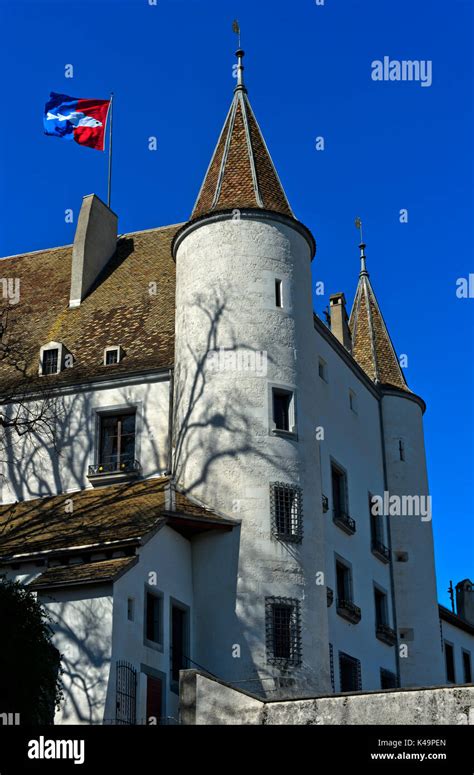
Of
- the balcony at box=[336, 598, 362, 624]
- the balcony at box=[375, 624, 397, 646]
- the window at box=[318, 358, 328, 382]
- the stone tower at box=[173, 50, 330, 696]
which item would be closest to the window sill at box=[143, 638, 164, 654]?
the stone tower at box=[173, 50, 330, 696]

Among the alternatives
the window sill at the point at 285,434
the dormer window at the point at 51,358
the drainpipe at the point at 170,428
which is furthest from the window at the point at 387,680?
the dormer window at the point at 51,358

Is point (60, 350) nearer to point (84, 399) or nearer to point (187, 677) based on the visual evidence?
point (84, 399)

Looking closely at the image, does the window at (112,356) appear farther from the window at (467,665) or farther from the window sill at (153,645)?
the window at (467,665)

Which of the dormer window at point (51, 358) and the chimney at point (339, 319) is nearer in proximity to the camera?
the dormer window at point (51, 358)

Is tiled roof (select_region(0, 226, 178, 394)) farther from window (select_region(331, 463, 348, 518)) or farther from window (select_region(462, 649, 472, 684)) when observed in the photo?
window (select_region(462, 649, 472, 684))

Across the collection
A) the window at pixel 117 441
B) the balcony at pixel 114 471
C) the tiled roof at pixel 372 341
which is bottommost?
the balcony at pixel 114 471

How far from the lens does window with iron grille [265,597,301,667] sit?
103ft

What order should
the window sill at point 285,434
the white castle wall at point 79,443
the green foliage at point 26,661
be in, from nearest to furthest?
the green foliage at point 26,661
the window sill at point 285,434
the white castle wall at point 79,443

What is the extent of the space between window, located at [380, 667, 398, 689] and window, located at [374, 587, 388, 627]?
5.21ft

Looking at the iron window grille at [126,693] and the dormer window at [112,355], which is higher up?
the dormer window at [112,355]

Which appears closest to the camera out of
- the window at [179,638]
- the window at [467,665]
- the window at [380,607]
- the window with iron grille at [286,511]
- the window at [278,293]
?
the window at [179,638]

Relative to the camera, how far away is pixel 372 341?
47469mm

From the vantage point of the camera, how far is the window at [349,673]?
3616 cm

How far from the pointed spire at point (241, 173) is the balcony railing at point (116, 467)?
769cm
